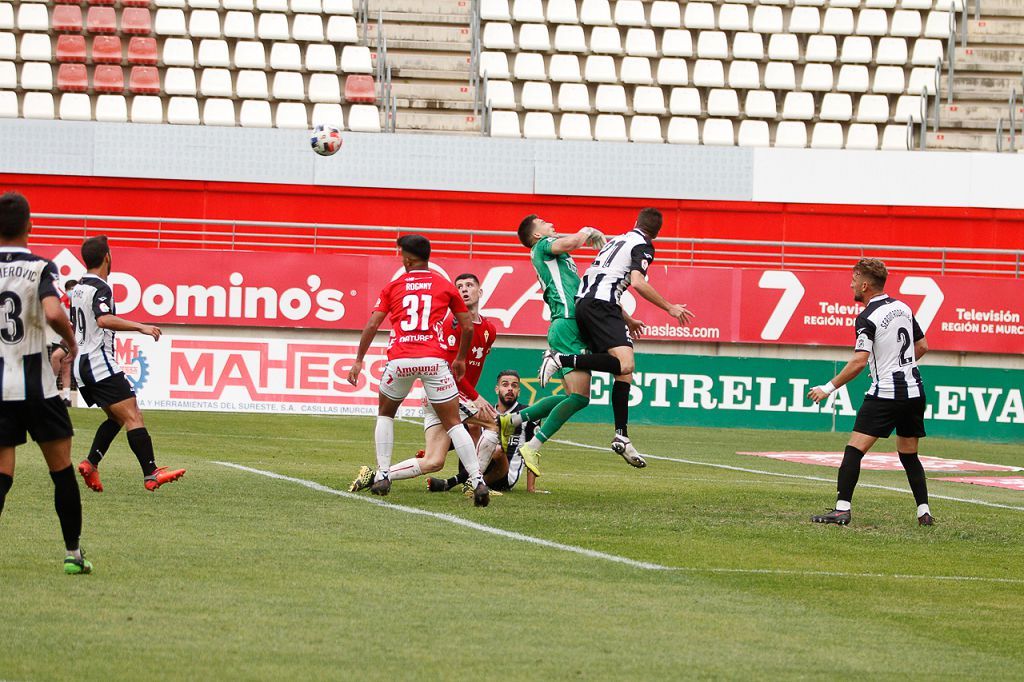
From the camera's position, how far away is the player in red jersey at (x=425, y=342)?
10344 millimetres

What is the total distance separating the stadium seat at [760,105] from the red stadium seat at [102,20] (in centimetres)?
1184

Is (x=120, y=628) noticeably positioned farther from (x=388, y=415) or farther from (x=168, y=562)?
(x=388, y=415)

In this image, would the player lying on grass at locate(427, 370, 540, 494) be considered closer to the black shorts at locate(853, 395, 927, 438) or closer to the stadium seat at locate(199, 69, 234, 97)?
the black shorts at locate(853, 395, 927, 438)

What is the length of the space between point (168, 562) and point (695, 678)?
3257 millimetres

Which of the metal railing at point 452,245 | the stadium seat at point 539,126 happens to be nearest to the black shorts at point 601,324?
the metal railing at point 452,245

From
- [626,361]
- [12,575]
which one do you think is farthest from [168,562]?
[626,361]

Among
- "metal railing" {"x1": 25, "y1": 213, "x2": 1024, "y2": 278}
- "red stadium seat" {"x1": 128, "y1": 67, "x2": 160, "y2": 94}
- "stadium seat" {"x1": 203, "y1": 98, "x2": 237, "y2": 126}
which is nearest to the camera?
"metal railing" {"x1": 25, "y1": 213, "x2": 1024, "y2": 278}

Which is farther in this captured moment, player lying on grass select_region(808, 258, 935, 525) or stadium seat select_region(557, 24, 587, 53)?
stadium seat select_region(557, 24, 587, 53)

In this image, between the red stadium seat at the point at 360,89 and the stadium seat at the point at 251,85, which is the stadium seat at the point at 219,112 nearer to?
the stadium seat at the point at 251,85

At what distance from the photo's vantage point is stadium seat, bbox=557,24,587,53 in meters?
28.5

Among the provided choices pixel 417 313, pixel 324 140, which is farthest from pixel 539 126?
pixel 417 313

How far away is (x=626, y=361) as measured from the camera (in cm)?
1204

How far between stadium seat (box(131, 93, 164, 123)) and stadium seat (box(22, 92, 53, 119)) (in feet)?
4.80

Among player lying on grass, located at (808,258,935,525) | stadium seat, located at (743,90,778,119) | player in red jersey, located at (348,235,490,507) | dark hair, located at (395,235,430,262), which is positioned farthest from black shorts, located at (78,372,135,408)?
stadium seat, located at (743,90,778,119)
